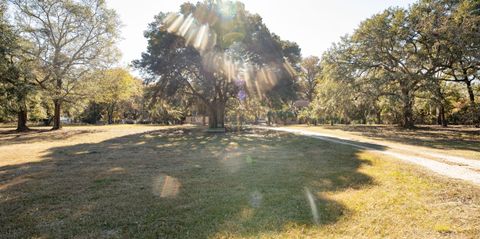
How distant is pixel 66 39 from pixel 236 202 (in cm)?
3162

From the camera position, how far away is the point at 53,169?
29.0 feet

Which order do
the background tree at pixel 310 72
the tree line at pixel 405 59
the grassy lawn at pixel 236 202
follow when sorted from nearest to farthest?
the grassy lawn at pixel 236 202 → the tree line at pixel 405 59 → the background tree at pixel 310 72

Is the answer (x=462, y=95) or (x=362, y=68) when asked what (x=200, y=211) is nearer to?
(x=362, y=68)

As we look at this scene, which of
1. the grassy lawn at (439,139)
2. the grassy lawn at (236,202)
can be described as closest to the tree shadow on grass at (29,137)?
the grassy lawn at (236,202)

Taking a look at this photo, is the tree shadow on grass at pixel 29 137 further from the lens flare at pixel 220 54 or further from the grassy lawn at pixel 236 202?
the lens flare at pixel 220 54

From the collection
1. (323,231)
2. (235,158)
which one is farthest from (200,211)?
(235,158)

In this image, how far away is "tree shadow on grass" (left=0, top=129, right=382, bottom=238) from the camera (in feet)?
14.1

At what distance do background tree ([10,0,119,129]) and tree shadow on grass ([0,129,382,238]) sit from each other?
22096mm

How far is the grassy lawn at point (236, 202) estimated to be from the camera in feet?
13.6

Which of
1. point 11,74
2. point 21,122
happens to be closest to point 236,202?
point 11,74

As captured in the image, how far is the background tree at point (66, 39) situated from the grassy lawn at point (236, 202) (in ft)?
74.0

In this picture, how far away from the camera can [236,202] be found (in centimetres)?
545

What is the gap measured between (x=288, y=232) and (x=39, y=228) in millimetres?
3886

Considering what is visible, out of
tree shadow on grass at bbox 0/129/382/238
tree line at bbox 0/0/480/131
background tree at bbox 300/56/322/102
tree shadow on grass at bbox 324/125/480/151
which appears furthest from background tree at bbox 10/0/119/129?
background tree at bbox 300/56/322/102
